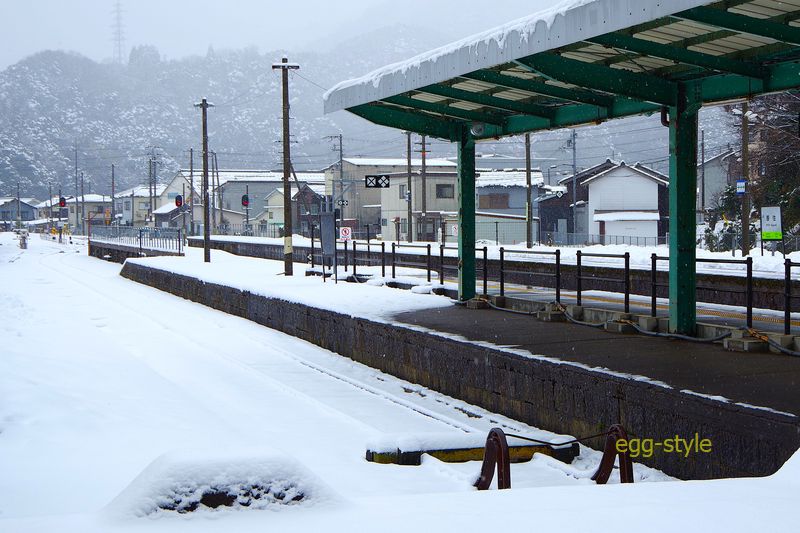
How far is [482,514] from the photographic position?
200 inches

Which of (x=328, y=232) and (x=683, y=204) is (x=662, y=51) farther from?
(x=328, y=232)

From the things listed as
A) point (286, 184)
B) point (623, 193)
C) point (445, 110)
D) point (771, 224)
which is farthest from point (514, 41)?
point (623, 193)

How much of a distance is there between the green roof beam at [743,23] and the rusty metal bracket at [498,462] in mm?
5023

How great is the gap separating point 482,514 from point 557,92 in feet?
34.3

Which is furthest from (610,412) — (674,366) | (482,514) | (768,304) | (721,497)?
(768,304)

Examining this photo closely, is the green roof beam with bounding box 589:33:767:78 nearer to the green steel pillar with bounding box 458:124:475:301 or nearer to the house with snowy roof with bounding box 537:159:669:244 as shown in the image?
the green steel pillar with bounding box 458:124:475:301

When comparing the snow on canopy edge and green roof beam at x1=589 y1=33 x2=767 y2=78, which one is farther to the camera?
green roof beam at x1=589 y1=33 x2=767 y2=78

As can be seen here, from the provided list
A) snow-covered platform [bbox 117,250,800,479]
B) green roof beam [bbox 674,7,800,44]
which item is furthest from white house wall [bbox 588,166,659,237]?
green roof beam [bbox 674,7,800,44]

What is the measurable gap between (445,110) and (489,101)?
129 cm

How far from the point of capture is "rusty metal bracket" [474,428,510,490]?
24.6 feet

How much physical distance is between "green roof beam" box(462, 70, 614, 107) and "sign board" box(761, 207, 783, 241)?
585 inches

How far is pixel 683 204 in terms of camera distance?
500 inches

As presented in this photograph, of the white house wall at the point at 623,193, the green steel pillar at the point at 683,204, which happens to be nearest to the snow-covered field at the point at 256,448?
the green steel pillar at the point at 683,204

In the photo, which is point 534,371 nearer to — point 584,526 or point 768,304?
point 584,526
